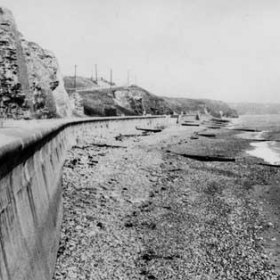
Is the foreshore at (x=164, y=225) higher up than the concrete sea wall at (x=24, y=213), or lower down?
lower down

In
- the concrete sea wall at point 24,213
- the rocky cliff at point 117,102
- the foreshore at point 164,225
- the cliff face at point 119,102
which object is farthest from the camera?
the rocky cliff at point 117,102

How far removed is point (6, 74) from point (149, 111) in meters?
93.7

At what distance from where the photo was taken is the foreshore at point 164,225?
8273 mm

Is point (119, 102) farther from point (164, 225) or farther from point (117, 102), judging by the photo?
point (164, 225)

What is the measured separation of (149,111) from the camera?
369 feet

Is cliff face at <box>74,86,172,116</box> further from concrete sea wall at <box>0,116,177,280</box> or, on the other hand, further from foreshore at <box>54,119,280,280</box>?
concrete sea wall at <box>0,116,177,280</box>

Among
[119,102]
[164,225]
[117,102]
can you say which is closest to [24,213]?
[164,225]

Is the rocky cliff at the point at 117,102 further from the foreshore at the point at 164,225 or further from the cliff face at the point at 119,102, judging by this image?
the foreshore at the point at 164,225

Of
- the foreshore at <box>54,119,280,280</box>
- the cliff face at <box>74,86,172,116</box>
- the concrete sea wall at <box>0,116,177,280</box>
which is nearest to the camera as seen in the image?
the concrete sea wall at <box>0,116,177,280</box>

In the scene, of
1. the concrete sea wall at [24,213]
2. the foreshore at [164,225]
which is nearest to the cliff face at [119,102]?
the foreshore at [164,225]

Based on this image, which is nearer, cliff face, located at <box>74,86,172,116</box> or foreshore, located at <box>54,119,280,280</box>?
foreshore, located at <box>54,119,280,280</box>

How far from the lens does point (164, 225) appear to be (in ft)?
36.3

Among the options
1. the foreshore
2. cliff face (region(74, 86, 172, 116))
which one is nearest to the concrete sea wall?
the foreshore

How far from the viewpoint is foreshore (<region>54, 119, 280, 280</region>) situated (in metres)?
8.27
